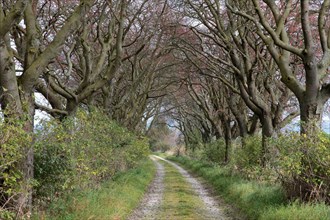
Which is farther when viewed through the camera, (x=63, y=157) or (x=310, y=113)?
(x=310, y=113)

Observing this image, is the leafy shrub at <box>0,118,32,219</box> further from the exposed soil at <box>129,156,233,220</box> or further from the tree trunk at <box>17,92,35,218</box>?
the exposed soil at <box>129,156,233,220</box>

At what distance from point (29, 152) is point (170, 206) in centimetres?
601

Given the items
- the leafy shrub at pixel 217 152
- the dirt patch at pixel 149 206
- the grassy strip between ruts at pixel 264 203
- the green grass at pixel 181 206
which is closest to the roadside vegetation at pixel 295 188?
the grassy strip between ruts at pixel 264 203

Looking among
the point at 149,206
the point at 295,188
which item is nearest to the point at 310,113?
the point at 295,188

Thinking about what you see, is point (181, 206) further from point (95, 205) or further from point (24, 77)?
point (24, 77)

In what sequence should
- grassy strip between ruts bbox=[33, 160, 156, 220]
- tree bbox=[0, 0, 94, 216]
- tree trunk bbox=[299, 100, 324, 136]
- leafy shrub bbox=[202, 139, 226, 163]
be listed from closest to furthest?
tree bbox=[0, 0, 94, 216]
grassy strip between ruts bbox=[33, 160, 156, 220]
tree trunk bbox=[299, 100, 324, 136]
leafy shrub bbox=[202, 139, 226, 163]

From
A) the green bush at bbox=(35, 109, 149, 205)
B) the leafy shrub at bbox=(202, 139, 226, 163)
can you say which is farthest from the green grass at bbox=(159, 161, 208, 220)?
the leafy shrub at bbox=(202, 139, 226, 163)

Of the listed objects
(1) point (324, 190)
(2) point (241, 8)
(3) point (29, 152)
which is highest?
(2) point (241, 8)

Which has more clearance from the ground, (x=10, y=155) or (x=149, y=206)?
(x=10, y=155)

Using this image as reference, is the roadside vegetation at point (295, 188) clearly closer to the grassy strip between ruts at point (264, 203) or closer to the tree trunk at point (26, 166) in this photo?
the grassy strip between ruts at point (264, 203)

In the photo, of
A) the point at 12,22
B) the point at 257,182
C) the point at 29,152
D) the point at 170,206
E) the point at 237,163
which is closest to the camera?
the point at 12,22

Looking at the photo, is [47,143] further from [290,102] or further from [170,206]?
[290,102]

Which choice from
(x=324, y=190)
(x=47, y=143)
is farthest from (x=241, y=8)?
(x=47, y=143)

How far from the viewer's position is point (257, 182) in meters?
13.2
